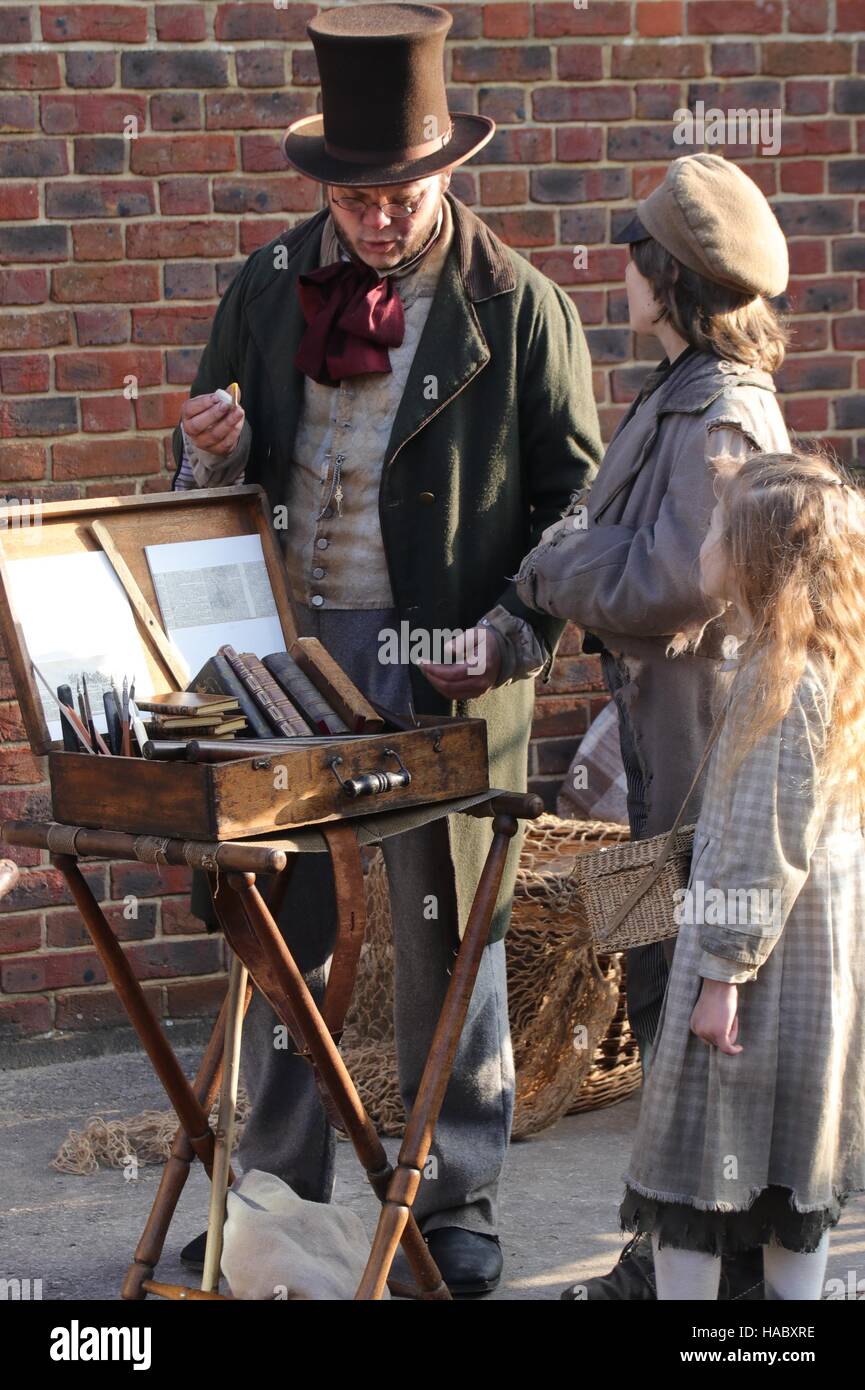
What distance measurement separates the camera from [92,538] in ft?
10.1

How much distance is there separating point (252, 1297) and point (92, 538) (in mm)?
1329

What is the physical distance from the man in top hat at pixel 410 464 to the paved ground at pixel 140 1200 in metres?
0.20

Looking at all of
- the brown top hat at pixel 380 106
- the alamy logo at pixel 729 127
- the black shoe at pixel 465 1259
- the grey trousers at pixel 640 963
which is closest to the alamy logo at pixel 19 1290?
the black shoe at pixel 465 1259

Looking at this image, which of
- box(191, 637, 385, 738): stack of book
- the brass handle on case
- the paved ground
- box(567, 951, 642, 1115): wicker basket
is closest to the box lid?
box(191, 637, 385, 738): stack of book

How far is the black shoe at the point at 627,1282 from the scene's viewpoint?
10.6 ft

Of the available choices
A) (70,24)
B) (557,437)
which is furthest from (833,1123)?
(70,24)

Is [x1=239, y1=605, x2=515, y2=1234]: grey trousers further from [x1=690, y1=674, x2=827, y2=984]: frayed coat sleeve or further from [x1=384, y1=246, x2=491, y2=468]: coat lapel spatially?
[x1=690, y1=674, x2=827, y2=984]: frayed coat sleeve

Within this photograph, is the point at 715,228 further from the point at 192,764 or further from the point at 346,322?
the point at 192,764

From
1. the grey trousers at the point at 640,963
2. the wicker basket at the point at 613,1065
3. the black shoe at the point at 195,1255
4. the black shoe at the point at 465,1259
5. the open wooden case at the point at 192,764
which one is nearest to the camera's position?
the open wooden case at the point at 192,764

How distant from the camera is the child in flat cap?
9.61 ft

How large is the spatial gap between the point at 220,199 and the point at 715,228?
1.96 m

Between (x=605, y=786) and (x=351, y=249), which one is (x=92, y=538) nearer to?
(x=351, y=249)

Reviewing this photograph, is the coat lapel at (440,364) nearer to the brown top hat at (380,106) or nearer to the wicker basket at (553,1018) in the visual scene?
the brown top hat at (380,106)

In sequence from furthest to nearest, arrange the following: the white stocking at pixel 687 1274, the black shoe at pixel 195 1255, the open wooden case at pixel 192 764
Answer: the black shoe at pixel 195 1255
the white stocking at pixel 687 1274
the open wooden case at pixel 192 764
